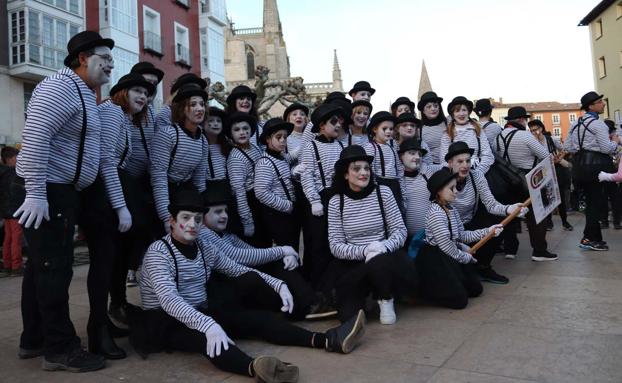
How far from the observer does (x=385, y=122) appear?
521cm

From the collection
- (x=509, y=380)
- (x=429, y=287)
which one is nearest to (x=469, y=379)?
(x=509, y=380)

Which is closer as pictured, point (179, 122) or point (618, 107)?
point (179, 122)

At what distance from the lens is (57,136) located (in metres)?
3.30

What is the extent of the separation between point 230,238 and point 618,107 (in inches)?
1372

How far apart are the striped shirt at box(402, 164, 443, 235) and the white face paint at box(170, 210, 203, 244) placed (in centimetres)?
243

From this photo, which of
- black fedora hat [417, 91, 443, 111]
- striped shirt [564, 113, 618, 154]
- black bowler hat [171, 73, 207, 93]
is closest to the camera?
black bowler hat [171, 73, 207, 93]

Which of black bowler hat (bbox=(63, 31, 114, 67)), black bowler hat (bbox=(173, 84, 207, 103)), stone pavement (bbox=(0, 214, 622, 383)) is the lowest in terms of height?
stone pavement (bbox=(0, 214, 622, 383))

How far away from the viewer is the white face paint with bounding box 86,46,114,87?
137 inches

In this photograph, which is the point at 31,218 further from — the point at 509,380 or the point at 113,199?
the point at 509,380

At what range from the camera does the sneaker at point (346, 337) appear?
3.45 meters

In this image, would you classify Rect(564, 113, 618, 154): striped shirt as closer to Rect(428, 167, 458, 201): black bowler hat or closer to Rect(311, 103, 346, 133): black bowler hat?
Rect(428, 167, 458, 201): black bowler hat

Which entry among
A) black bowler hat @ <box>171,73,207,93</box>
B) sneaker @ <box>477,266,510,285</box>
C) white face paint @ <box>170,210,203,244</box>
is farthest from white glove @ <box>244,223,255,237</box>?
sneaker @ <box>477,266,510,285</box>

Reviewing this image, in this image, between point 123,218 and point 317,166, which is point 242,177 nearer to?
point 317,166

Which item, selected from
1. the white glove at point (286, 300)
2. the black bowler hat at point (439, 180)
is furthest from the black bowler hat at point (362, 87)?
the white glove at point (286, 300)
